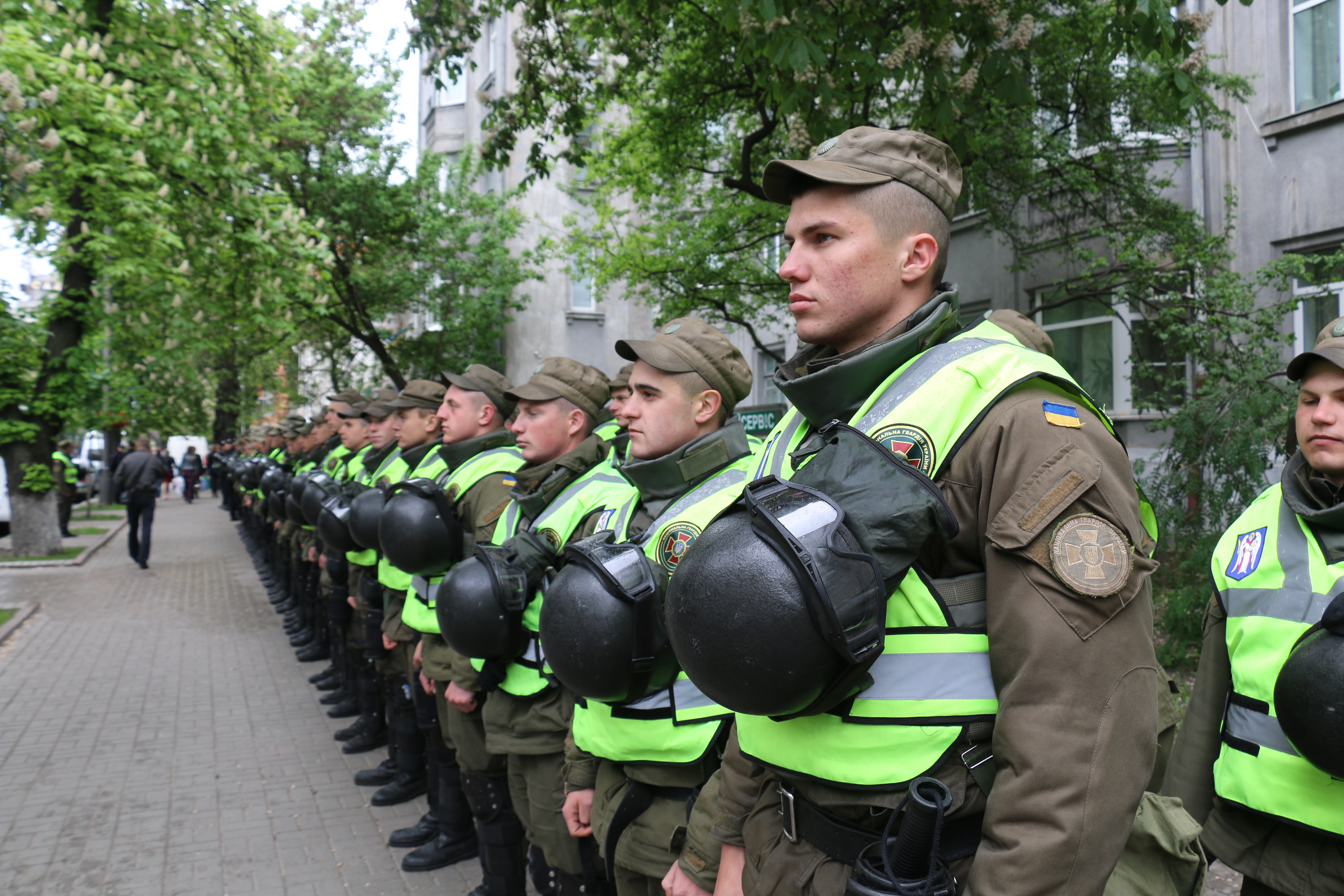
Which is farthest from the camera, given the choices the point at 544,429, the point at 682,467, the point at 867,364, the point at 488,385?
the point at 488,385

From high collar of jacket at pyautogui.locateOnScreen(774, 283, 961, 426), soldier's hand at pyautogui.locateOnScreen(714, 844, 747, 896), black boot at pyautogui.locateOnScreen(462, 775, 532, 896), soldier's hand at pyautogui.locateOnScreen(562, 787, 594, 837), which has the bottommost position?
black boot at pyautogui.locateOnScreen(462, 775, 532, 896)

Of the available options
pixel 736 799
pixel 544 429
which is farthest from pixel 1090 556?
pixel 544 429

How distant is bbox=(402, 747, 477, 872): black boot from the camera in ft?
16.2

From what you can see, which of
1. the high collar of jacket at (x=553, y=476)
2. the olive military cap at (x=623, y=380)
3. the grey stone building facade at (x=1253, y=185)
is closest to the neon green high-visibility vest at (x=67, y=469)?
the grey stone building facade at (x=1253, y=185)

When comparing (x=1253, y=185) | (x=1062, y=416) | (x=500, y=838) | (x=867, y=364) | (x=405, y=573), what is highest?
(x=1253, y=185)

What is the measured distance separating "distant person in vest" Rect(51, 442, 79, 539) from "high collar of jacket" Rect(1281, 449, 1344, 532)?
18.9m

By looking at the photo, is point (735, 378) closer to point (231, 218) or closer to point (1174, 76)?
point (1174, 76)

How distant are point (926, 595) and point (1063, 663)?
23 cm

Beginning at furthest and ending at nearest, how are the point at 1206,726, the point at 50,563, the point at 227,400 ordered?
the point at 227,400 < the point at 50,563 < the point at 1206,726

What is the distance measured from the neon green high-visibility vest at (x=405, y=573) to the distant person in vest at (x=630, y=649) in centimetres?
237

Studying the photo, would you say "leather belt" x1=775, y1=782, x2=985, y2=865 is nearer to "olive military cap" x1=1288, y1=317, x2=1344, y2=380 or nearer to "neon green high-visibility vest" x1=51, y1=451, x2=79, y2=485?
"olive military cap" x1=1288, y1=317, x2=1344, y2=380

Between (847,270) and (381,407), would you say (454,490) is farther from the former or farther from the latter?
(847,270)

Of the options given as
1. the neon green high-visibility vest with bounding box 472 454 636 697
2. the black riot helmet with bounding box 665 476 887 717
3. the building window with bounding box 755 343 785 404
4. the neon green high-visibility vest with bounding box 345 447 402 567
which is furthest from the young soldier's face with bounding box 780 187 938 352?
the building window with bounding box 755 343 785 404

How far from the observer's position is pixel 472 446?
5059 mm
